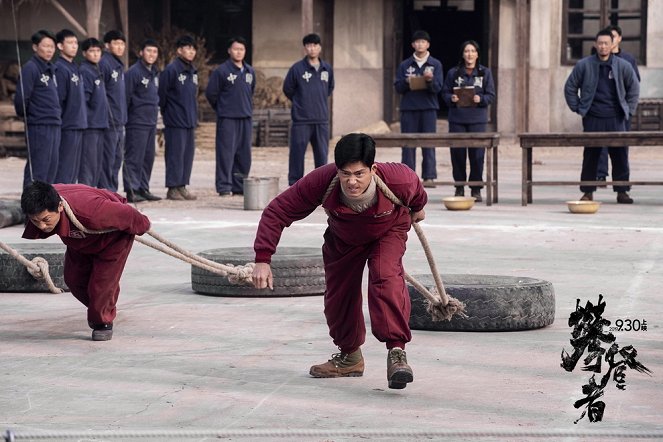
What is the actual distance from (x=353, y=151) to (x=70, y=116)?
983cm

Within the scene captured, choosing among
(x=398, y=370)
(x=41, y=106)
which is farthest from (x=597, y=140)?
(x=398, y=370)

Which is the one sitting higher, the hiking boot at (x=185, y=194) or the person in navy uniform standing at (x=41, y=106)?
the person in navy uniform standing at (x=41, y=106)

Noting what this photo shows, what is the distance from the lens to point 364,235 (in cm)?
628

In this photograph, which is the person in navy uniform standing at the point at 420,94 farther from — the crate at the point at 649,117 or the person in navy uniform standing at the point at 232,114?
the crate at the point at 649,117

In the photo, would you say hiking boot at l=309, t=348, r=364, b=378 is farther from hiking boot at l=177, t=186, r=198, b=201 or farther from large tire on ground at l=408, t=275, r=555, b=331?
hiking boot at l=177, t=186, r=198, b=201

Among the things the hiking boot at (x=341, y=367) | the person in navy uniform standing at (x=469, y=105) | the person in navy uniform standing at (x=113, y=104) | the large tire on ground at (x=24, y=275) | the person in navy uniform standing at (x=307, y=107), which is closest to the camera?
the hiking boot at (x=341, y=367)

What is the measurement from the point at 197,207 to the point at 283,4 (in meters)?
12.0

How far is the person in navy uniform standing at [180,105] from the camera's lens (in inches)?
651

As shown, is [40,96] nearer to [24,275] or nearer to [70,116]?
[70,116]

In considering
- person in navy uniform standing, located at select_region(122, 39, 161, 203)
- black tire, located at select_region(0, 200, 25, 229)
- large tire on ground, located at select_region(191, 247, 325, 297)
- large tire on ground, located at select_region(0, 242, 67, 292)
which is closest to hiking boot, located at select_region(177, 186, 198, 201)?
person in navy uniform standing, located at select_region(122, 39, 161, 203)

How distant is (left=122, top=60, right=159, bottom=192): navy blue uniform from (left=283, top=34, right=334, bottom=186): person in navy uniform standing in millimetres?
1648

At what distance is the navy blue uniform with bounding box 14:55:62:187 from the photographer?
48.1ft

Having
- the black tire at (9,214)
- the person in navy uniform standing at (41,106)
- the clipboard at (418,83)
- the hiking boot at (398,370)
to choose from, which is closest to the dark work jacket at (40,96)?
the person in navy uniform standing at (41,106)

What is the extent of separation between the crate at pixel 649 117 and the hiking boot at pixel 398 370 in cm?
1959
